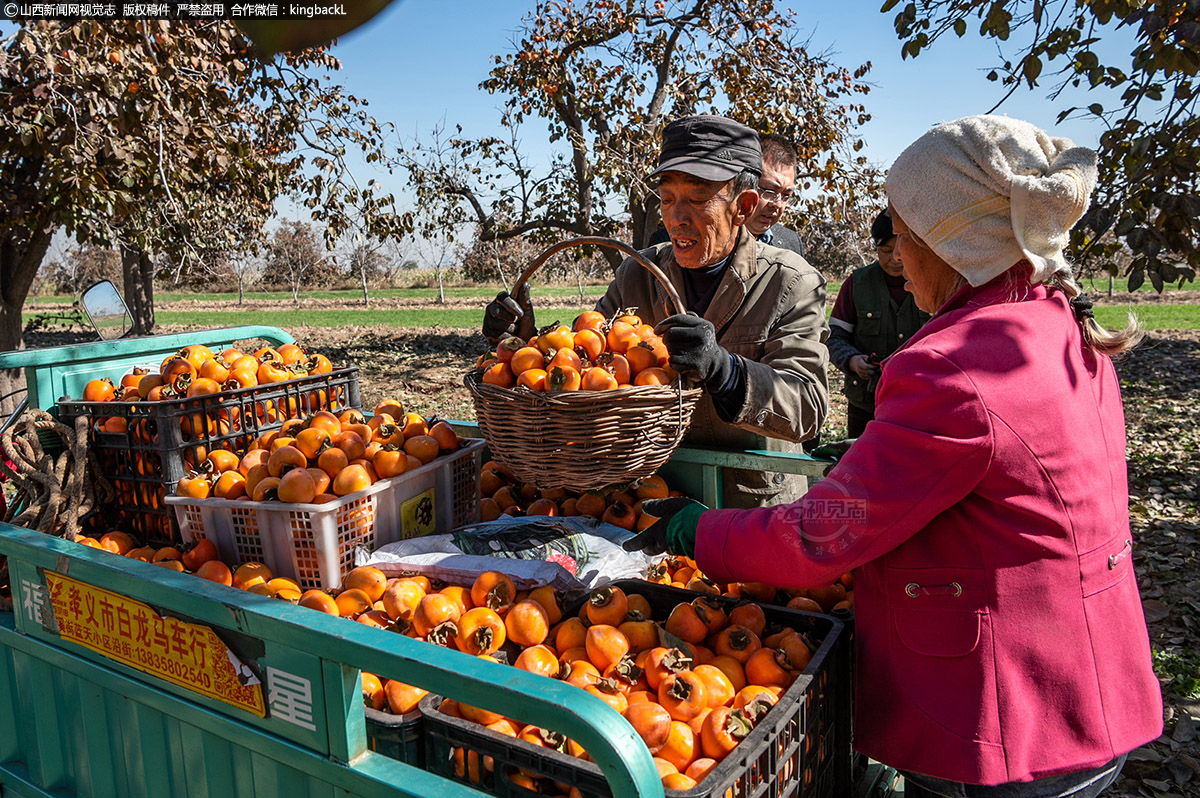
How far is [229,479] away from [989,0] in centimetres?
456

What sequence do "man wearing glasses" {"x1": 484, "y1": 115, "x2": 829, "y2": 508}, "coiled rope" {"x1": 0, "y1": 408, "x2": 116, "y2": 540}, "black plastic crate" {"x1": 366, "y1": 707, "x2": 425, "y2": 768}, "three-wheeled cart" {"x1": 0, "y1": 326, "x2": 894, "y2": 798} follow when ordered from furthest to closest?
"man wearing glasses" {"x1": 484, "y1": 115, "x2": 829, "y2": 508}, "coiled rope" {"x1": 0, "y1": 408, "x2": 116, "y2": 540}, "black plastic crate" {"x1": 366, "y1": 707, "x2": 425, "y2": 768}, "three-wheeled cart" {"x1": 0, "y1": 326, "x2": 894, "y2": 798}

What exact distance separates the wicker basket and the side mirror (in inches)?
90.1

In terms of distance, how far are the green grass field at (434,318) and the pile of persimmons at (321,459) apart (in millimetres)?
15925

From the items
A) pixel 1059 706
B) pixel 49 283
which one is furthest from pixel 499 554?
pixel 49 283

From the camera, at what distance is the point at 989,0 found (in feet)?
14.4

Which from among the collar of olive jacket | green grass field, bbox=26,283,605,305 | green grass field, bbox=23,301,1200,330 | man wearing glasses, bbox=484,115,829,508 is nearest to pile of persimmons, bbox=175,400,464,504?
man wearing glasses, bbox=484,115,829,508

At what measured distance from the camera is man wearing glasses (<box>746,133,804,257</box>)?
167 inches

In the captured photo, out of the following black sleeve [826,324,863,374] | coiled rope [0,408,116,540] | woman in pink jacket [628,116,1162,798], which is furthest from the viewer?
black sleeve [826,324,863,374]

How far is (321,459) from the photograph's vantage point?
2256 millimetres

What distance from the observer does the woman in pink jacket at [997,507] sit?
53.9 inches

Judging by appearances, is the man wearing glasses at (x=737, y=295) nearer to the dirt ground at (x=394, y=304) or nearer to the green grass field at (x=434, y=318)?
the green grass field at (x=434, y=318)

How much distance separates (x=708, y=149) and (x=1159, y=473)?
6.82 meters

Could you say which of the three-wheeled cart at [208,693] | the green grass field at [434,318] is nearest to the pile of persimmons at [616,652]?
the three-wheeled cart at [208,693]

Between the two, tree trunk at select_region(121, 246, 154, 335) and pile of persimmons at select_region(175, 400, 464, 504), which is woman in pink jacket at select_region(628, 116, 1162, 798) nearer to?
pile of persimmons at select_region(175, 400, 464, 504)
